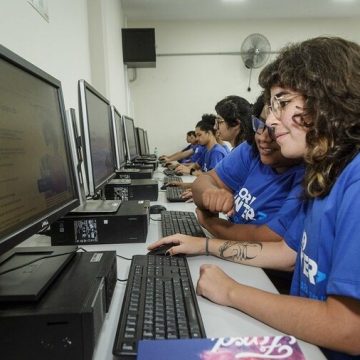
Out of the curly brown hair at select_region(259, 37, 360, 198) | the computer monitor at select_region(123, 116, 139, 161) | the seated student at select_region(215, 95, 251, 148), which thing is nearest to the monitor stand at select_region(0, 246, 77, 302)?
the curly brown hair at select_region(259, 37, 360, 198)

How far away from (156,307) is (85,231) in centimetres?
49

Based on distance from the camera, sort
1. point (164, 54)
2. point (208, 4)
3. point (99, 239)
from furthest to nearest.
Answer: point (164, 54) → point (208, 4) → point (99, 239)

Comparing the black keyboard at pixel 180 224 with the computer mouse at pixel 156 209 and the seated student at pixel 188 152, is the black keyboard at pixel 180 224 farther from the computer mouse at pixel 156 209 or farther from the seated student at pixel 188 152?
the seated student at pixel 188 152

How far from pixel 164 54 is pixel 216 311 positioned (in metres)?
5.15

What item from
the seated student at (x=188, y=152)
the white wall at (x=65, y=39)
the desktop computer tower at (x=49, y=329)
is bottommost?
the seated student at (x=188, y=152)

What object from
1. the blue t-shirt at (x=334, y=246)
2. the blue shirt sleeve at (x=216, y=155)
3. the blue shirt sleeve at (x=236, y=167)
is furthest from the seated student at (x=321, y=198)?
the blue shirt sleeve at (x=216, y=155)

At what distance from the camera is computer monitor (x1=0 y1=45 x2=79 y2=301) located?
551 mm

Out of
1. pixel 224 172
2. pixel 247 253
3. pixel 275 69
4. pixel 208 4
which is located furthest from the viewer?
pixel 208 4

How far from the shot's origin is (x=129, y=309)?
600mm

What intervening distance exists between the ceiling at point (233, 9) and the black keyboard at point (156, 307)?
4.33 m

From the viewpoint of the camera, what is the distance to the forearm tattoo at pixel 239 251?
935 mm

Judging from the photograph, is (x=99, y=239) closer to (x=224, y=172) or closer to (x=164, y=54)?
(x=224, y=172)

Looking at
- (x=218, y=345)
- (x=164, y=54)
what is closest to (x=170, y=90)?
(x=164, y=54)

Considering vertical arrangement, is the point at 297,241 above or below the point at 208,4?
below
